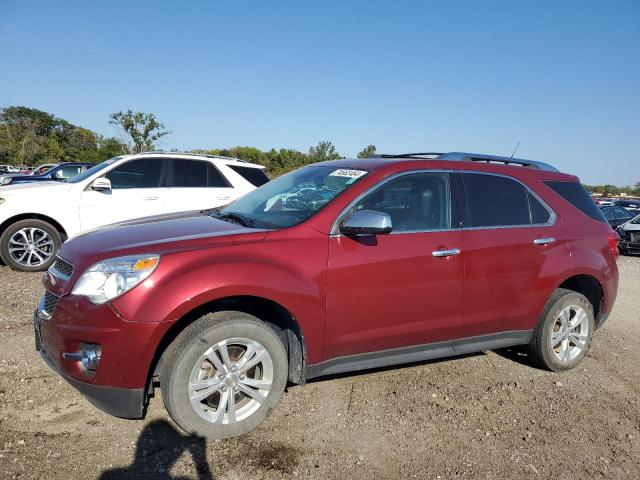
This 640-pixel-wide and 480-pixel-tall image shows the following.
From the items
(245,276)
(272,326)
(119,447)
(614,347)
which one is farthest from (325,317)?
(614,347)

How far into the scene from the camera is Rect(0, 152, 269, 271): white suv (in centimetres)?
683

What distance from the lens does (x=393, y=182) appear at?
11.8ft

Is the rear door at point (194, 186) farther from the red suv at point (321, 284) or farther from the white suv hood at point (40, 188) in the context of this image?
the red suv at point (321, 284)

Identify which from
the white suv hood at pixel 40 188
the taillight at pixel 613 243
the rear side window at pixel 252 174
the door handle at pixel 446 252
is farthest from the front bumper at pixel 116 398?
the rear side window at pixel 252 174

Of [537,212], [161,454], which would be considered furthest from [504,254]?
[161,454]

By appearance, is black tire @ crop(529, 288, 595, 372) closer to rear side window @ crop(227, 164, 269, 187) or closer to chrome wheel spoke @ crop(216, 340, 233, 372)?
chrome wheel spoke @ crop(216, 340, 233, 372)

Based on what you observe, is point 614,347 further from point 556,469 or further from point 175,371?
point 175,371

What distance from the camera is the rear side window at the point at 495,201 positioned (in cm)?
383

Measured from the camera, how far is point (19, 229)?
22.3ft

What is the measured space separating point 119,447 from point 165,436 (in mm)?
265

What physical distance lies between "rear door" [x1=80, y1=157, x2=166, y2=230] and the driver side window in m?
4.92

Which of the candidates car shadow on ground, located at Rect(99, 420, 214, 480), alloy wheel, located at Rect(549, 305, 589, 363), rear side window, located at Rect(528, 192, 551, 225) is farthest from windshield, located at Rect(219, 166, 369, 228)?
alloy wheel, located at Rect(549, 305, 589, 363)

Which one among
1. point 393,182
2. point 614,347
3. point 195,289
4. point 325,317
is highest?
point 393,182

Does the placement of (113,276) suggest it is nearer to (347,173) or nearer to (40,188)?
(347,173)
